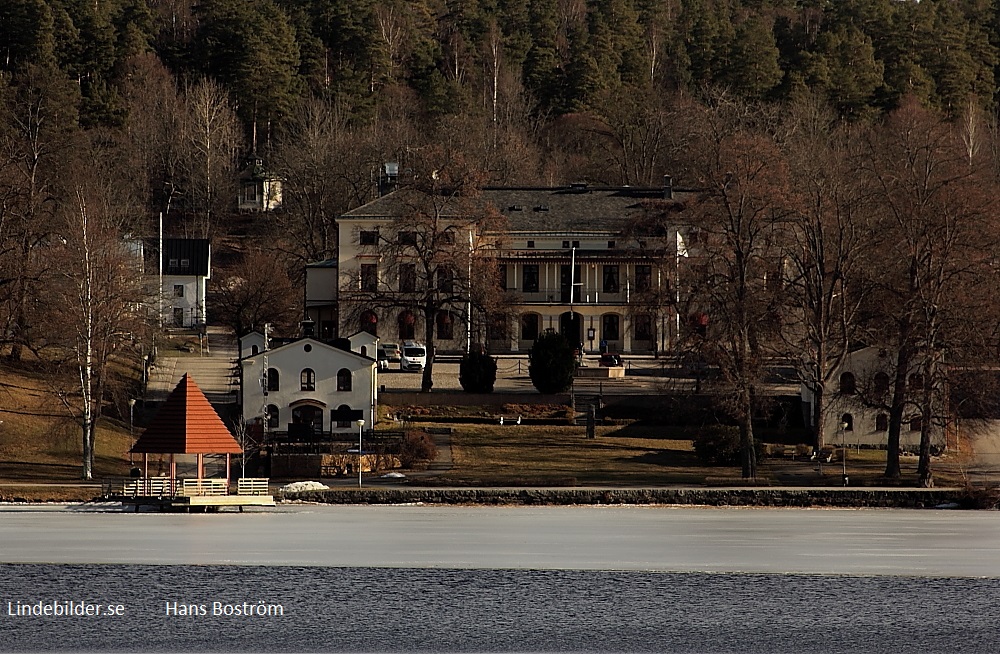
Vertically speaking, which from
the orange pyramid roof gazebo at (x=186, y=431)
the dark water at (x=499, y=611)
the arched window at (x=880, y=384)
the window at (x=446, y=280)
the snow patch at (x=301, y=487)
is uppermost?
the window at (x=446, y=280)

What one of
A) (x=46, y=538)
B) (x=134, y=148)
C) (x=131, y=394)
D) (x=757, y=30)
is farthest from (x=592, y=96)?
(x=46, y=538)

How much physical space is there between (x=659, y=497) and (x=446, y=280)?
84.3ft

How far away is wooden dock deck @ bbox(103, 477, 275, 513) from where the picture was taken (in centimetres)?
4675

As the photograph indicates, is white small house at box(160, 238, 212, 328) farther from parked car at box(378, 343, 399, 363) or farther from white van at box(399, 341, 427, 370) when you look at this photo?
white van at box(399, 341, 427, 370)

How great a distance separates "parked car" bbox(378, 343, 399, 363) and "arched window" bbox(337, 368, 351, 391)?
13520 millimetres

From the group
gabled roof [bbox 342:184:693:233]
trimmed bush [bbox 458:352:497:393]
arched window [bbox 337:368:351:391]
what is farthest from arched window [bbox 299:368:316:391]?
gabled roof [bbox 342:184:693:233]

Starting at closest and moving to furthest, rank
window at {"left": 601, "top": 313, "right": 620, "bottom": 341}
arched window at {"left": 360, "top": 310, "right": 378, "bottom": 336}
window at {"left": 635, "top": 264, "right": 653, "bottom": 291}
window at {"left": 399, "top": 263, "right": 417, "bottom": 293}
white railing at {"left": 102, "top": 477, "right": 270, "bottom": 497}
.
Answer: white railing at {"left": 102, "top": 477, "right": 270, "bottom": 497}, window at {"left": 399, "top": 263, "right": 417, "bottom": 293}, arched window at {"left": 360, "top": 310, "right": 378, "bottom": 336}, window at {"left": 635, "top": 264, "right": 653, "bottom": 291}, window at {"left": 601, "top": 313, "right": 620, "bottom": 341}

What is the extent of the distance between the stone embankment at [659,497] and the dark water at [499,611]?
1238 centimetres

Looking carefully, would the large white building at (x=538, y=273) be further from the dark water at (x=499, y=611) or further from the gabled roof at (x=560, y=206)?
the dark water at (x=499, y=611)

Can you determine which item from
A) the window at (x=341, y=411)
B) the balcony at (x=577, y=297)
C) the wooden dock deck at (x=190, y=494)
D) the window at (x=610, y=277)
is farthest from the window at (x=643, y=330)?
the wooden dock deck at (x=190, y=494)

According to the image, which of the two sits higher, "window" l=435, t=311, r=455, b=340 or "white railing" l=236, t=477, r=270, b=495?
"window" l=435, t=311, r=455, b=340

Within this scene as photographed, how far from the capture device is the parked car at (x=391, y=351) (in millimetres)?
78250

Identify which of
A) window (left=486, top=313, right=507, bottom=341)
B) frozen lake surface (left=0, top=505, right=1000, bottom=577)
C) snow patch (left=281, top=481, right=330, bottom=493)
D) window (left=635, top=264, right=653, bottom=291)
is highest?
window (left=635, top=264, right=653, bottom=291)

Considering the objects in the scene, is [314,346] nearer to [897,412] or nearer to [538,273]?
[897,412]
